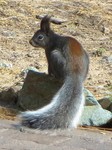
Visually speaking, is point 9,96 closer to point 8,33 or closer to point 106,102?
point 106,102

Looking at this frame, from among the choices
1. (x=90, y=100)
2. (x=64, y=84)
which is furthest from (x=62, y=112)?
(x=90, y=100)

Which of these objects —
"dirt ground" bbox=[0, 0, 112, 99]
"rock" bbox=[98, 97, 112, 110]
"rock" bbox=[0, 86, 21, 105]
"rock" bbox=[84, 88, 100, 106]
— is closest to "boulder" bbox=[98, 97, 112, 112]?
"rock" bbox=[98, 97, 112, 110]

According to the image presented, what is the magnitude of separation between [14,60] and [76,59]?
1942 millimetres

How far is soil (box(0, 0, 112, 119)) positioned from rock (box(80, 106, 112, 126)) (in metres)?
1.00

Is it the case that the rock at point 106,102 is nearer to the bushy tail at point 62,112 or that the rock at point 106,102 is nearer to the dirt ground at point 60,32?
the dirt ground at point 60,32

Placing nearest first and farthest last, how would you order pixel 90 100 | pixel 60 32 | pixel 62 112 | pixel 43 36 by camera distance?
pixel 62 112, pixel 90 100, pixel 43 36, pixel 60 32

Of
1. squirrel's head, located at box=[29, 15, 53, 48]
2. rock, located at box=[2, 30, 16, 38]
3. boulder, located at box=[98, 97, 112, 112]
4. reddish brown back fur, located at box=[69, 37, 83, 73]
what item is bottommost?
boulder, located at box=[98, 97, 112, 112]

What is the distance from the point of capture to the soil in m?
8.36

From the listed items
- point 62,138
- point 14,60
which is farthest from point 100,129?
point 14,60

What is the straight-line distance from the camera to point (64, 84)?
648cm

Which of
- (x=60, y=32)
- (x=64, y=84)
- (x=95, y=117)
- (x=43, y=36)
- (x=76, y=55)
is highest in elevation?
(x=60, y=32)

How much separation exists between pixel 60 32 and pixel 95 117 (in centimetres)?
358

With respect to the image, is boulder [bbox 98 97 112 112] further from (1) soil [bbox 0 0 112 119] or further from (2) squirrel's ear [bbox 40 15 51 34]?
(2) squirrel's ear [bbox 40 15 51 34]

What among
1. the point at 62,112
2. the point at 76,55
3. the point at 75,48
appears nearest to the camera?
the point at 62,112
